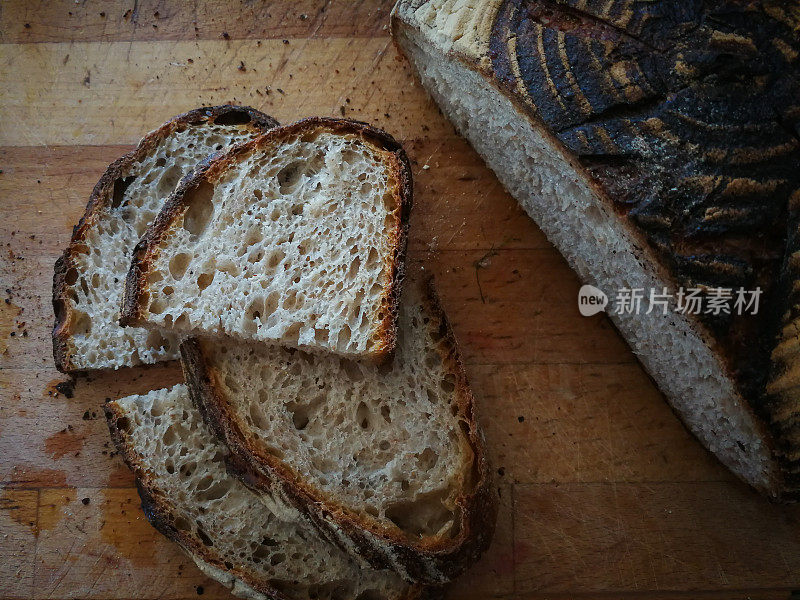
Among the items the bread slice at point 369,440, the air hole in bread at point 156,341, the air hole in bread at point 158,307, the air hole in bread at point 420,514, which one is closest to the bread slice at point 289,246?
the air hole in bread at point 158,307

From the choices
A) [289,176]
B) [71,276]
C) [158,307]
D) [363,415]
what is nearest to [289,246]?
[289,176]

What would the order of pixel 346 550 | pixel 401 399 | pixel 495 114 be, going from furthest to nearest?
pixel 495 114 < pixel 401 399 < pixel 346 550

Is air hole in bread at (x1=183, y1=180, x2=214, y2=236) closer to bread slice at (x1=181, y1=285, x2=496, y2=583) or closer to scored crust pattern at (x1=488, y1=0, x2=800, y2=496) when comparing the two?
bread slice at (x1=181, y1=285, x2=496, y2=583)

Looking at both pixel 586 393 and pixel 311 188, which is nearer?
pixel 311 188

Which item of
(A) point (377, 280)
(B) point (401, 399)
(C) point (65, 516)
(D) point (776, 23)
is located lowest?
(C) point (65, 516)

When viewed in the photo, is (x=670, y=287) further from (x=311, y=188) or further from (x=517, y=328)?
(x=311, y=188)

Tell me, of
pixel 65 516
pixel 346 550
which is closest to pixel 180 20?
pixel 65 516

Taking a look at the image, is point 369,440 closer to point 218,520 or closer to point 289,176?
point 218,520
